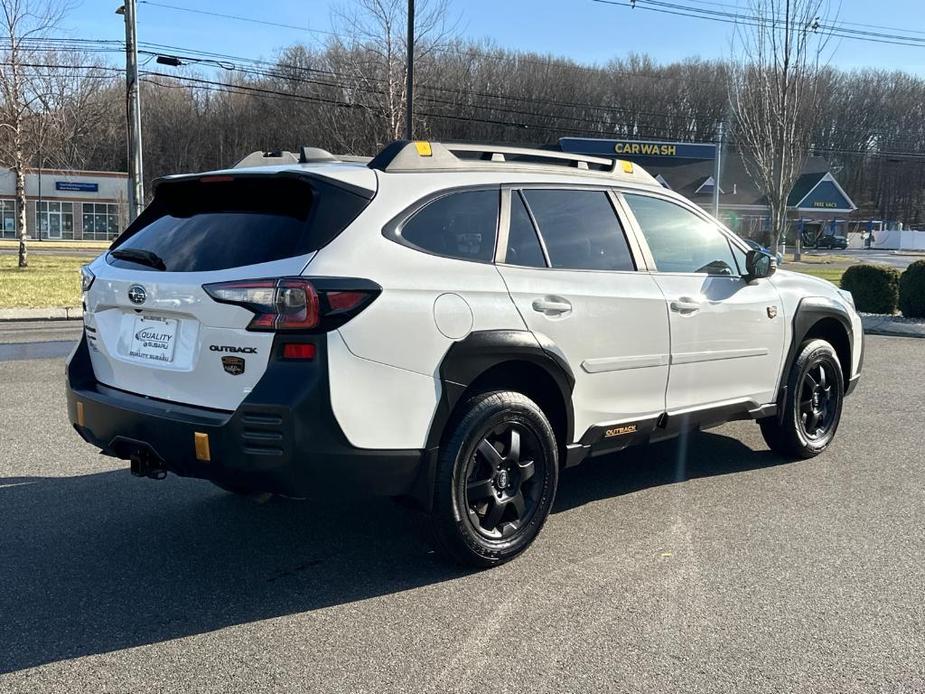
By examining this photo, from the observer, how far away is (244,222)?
358 centimetres

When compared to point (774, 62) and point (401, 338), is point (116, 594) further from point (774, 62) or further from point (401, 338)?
point (774, 62)

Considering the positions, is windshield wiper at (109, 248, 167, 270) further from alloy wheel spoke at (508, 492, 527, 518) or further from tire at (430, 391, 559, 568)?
alloy wheel spoke at (508, 492, 527, 518)

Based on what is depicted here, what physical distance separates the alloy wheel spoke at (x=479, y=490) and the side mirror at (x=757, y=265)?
2435mm

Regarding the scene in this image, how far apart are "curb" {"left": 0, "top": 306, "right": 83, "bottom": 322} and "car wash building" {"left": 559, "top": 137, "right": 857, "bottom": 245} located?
4640 centimetres

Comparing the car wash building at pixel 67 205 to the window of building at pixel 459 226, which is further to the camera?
the car wash building at pixel 67 205

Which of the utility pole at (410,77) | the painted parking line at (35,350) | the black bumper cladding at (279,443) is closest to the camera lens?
the black bumper cladding at (279,443)

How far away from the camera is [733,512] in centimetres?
467

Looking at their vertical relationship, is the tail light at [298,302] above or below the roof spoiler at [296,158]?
below

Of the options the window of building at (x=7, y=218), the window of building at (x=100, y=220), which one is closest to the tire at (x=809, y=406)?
the window of building at (x=100, y=220)

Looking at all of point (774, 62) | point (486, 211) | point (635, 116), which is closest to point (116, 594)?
point (486, 211)

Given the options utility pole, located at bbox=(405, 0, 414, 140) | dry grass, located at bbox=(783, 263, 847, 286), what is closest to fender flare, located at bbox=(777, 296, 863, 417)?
utility pole, located at bbox=(405, 0, 414, 140)

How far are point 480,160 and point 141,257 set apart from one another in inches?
67.5

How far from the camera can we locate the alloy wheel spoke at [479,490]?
12.4 feet

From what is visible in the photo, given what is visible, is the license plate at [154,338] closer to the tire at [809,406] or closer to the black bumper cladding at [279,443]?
the black bumper cladding at [279,443]
